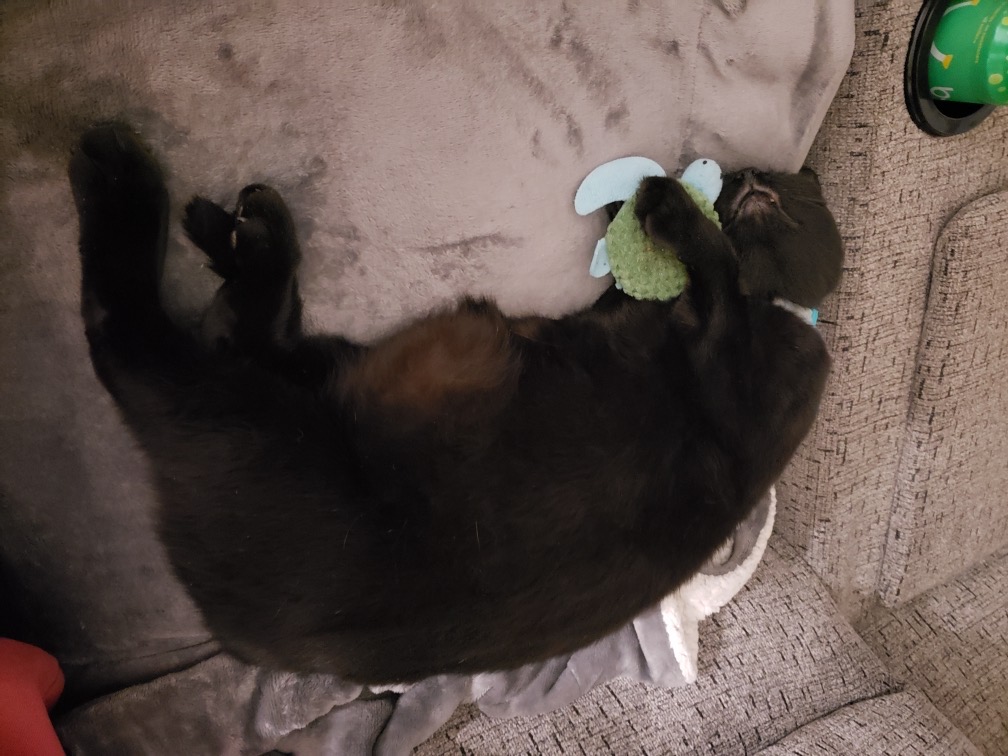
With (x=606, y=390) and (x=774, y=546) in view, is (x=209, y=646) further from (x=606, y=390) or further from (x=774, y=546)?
(x=774, y=546)

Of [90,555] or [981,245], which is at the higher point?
[981,245]

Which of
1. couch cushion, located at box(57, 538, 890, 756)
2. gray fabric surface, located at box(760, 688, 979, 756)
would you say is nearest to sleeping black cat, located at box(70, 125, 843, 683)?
couch cushion, located at box(57, 538, 890, 756)

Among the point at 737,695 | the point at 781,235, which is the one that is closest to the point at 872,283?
the point at 781,235

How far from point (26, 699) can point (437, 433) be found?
0.64 metres

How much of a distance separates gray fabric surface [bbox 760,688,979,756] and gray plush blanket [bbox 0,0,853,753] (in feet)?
2.12

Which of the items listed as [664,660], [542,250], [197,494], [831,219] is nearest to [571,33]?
[542,250]

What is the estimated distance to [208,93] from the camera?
0.89 meters

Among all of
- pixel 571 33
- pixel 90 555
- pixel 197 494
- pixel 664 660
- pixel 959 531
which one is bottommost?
pixel 959 531

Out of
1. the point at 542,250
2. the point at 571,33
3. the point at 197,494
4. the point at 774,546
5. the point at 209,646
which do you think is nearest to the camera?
the point at 197,494

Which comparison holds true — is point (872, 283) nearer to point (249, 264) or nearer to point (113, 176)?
point (249, 264)

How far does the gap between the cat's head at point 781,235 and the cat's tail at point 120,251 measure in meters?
0.78

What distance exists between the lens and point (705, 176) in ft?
3.58

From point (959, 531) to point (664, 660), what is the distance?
0.88 meters

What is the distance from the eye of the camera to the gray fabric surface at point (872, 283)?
46.3 inches
